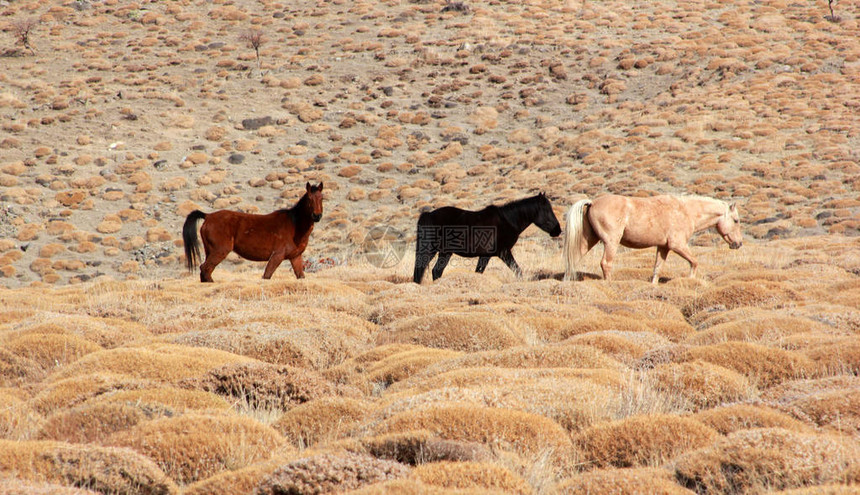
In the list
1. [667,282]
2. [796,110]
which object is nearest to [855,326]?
[667,282]

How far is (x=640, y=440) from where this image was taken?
507cm

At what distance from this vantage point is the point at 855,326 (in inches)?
382

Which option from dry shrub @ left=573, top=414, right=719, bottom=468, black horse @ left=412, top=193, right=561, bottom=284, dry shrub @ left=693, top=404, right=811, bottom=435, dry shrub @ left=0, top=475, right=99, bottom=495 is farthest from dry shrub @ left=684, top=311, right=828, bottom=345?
dry shrub @ left=0, top=475, right=99, bottom=495

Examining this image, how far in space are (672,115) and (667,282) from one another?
2862 cm

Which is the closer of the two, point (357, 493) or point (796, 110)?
point (357, 493)

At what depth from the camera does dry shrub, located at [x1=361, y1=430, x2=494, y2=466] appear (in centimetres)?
452

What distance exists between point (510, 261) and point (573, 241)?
1.61 metres

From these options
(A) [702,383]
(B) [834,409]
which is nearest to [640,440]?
(B) [834,409]

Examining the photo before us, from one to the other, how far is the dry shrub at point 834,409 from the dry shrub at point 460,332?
13.8 ft

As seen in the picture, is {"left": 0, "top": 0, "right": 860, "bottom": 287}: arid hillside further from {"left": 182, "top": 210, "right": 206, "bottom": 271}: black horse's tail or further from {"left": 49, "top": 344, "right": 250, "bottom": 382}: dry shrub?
{"left": 49, "top": 344, "right": 250, "bottom": 382}: dry shrub

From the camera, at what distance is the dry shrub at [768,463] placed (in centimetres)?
411

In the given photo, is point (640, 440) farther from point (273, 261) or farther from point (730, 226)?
point (730, 226)

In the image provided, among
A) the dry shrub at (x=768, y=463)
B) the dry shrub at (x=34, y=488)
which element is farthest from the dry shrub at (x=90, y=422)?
the dry shrub at (x=768, y=463)

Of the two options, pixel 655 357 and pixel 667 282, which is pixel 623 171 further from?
pixel 655 357
